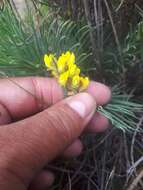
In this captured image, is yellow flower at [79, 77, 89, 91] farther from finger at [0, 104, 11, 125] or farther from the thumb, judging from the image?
finger at [0, 104, 11, 125]

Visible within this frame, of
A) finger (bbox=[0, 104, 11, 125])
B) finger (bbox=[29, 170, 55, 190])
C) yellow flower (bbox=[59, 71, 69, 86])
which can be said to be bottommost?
finger (bbox=[29, 170, 55, 190])

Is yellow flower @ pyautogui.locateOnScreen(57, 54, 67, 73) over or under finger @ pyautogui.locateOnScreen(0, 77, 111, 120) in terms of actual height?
over

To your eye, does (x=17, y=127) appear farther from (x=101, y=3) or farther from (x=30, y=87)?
(x=101, y=3)

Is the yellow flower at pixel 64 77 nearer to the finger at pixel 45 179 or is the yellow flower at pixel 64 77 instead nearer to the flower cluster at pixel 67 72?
the flower cluster at pixel 67 72

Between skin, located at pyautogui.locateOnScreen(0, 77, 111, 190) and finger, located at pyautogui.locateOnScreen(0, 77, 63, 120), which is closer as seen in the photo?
skin, located at pyautogui.locateOnScreen(0, 77, 111, 190)

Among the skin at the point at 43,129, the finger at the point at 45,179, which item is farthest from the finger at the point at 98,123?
the finger at the point at 45,179

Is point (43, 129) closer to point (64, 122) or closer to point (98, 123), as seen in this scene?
point (64, 122)

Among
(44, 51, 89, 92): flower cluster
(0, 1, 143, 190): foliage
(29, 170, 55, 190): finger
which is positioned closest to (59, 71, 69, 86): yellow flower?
(44, 51, 89, 92): flower cluster
